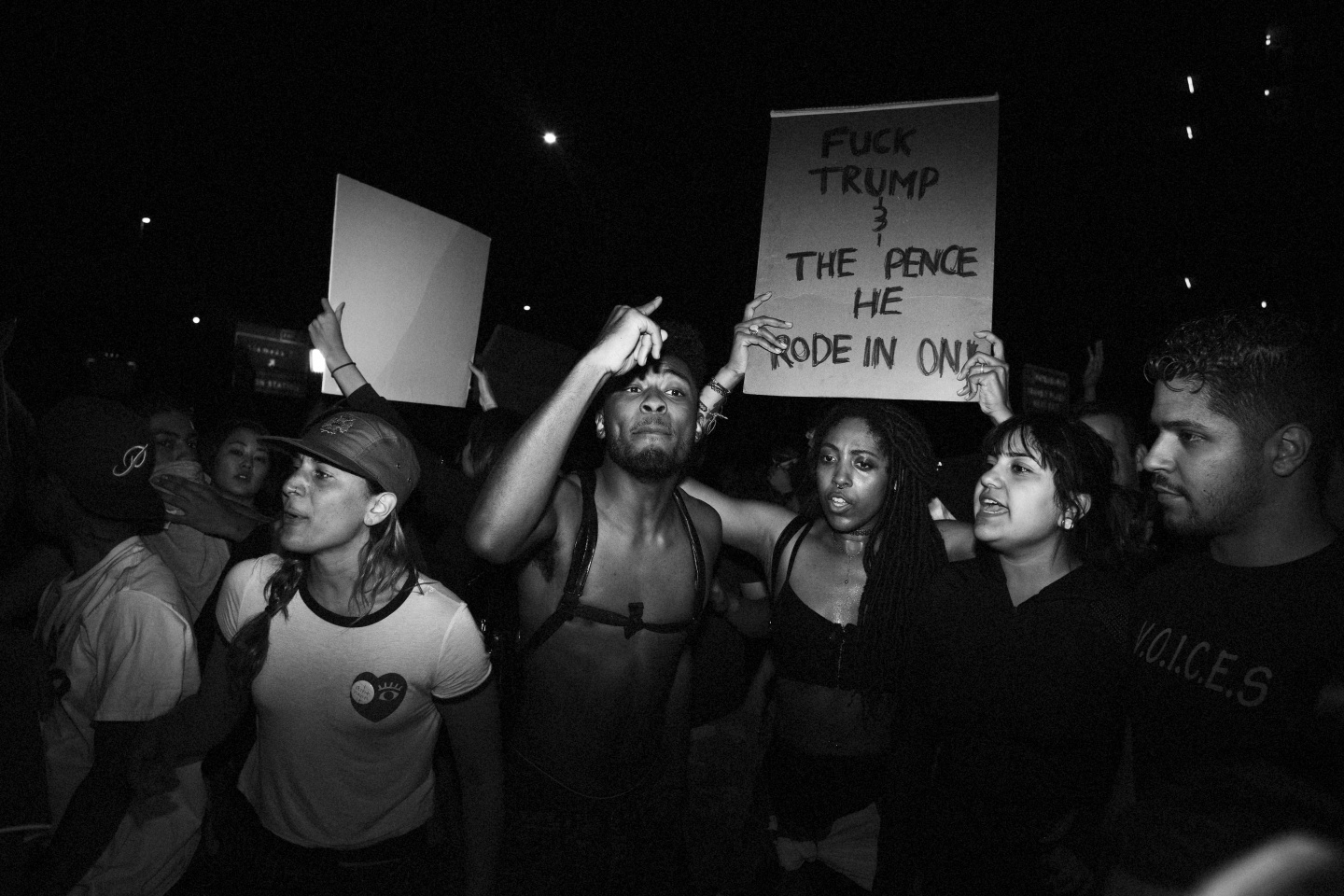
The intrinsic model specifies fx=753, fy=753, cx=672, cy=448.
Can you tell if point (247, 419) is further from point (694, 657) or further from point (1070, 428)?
point (1070, 428)

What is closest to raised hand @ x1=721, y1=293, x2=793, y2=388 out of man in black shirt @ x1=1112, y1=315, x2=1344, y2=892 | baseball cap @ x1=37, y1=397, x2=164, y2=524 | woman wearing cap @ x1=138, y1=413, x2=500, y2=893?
man in black shirt @ x1=1112, y1=315, x2=1344, y2=892

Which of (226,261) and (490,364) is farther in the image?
(226,261)

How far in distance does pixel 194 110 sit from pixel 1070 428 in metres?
9.45

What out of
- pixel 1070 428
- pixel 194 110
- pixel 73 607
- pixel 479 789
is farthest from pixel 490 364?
pixel 194 110

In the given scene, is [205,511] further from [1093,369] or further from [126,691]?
[1093,369]

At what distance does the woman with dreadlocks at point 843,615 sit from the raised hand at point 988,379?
29 centimetres

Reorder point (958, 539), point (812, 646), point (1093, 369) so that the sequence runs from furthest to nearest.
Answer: point (1093, 369) < point (958, 539) < point (812, 646)

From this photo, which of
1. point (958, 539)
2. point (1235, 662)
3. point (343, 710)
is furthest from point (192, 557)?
point (1235, 662)

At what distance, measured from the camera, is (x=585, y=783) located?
2721 millimetres

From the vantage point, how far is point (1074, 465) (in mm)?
2719

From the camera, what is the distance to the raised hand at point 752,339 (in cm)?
363

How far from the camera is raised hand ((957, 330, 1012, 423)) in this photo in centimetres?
324

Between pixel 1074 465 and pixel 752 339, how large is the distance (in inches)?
60.2

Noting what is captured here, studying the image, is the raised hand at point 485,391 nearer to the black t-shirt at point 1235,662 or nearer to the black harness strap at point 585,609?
the black harness strap at point 585,609
